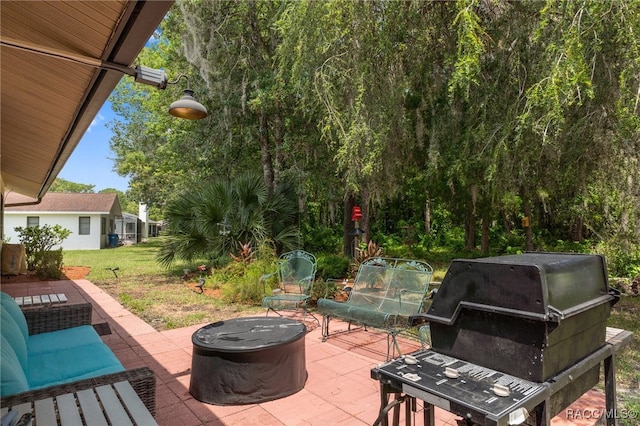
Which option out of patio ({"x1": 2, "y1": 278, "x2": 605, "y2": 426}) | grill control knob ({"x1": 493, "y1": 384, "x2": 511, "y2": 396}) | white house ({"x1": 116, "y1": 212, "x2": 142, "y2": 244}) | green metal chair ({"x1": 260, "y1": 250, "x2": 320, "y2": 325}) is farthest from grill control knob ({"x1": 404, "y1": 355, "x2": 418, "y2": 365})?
white house ({"x1": 116, "y1": 212, "x2": 142, "y2": 244})

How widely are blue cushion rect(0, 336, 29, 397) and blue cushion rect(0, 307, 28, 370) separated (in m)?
0.19

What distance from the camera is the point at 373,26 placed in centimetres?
511

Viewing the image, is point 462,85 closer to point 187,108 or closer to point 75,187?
point 187,108

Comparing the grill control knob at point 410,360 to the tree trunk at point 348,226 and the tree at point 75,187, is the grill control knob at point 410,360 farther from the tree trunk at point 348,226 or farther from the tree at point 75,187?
the tree at point 75,187

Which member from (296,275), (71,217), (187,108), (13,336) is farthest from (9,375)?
(71,217)

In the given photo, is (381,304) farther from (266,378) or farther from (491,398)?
(491,398)

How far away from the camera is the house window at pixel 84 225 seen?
826 inches

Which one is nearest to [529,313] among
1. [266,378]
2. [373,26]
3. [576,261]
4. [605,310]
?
[576,261]

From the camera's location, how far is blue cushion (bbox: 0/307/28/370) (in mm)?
2273

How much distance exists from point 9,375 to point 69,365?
0.78 metres

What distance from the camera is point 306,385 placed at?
10.4ft

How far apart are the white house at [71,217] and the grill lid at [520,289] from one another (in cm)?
2327

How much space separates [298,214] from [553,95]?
20.6 ft

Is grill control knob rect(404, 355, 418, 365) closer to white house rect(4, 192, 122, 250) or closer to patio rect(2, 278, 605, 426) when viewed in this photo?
patio rect(2, 278, 605, 426)
